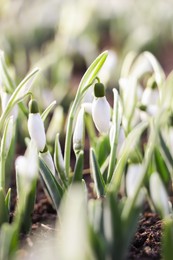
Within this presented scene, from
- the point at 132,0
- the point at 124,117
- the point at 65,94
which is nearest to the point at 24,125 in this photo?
the point at 65,94

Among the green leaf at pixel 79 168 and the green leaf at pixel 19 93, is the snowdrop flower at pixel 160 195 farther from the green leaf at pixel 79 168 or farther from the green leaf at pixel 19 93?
the green leaf at pixel 19 93

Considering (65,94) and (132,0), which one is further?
(132,0)

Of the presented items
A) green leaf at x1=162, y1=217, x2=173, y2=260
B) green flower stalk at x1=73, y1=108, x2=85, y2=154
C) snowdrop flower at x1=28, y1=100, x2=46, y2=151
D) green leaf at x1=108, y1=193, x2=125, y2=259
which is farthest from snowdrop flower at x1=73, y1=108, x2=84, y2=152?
green leaf at x1=162, y1=217, x2=173, y2=260

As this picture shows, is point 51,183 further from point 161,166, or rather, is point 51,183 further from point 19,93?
point 161,166

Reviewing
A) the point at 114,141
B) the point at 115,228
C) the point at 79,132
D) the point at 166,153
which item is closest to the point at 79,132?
the point at 79,132

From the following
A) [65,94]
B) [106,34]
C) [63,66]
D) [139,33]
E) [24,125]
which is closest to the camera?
[24,125]

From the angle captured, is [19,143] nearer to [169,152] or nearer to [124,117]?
[124,117]

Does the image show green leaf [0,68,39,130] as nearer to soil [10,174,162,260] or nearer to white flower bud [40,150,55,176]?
white flower bud [40,150,55,176]

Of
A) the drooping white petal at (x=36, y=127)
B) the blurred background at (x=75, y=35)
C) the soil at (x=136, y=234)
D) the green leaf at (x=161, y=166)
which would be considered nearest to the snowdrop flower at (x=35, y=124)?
the drooping white petal at (x=36, y=127)
